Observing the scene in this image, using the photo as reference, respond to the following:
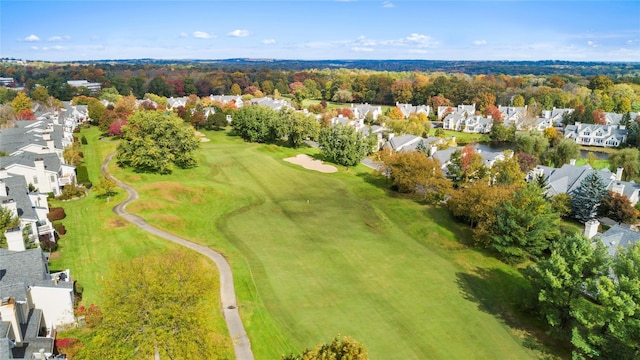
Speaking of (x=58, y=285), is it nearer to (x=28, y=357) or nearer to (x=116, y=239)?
(x=28, y=357)

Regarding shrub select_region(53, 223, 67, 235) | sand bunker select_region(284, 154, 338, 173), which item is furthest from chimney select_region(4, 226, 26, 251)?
sand bunker select_region(284, 154, 338, 173)

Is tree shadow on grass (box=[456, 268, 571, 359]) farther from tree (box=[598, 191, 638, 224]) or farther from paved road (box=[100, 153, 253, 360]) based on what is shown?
tree (box=[598, 191, 638, 224])

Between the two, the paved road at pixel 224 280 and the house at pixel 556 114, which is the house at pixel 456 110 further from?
the paved road at pixel 224 280

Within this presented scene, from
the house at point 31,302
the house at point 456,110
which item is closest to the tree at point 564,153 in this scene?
the house at point 456,110

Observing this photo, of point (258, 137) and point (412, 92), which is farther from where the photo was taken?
point (412, 92)

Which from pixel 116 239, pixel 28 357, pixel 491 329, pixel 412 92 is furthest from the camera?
pixel 412 92

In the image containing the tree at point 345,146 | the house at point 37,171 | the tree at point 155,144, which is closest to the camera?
the house at point 37,171

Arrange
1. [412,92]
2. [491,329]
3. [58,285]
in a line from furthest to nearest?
[412,92], [491,329], [58,285]

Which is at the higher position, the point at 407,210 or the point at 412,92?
the point at 412,92

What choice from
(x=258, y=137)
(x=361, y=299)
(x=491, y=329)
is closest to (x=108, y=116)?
(x=258, y=137)
